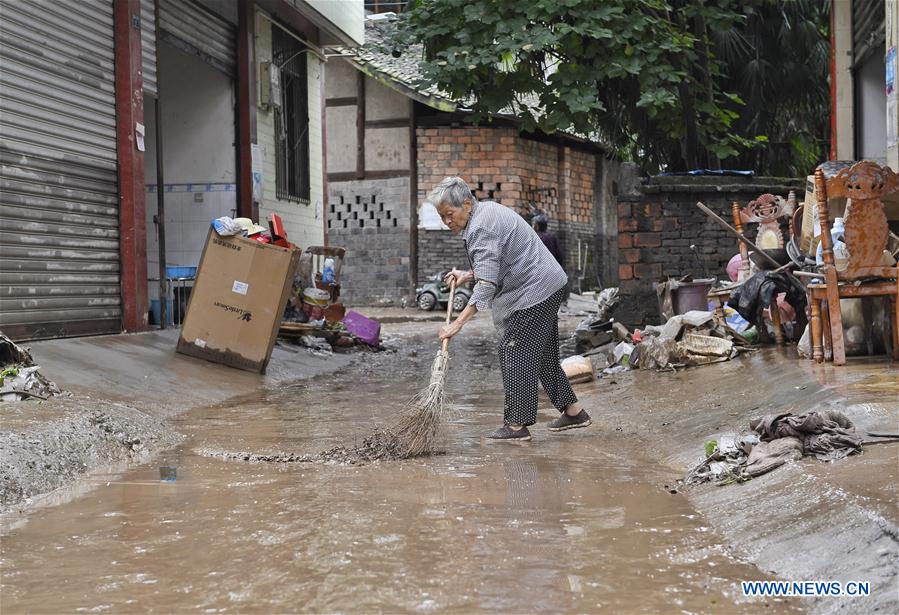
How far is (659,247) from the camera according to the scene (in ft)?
37.8

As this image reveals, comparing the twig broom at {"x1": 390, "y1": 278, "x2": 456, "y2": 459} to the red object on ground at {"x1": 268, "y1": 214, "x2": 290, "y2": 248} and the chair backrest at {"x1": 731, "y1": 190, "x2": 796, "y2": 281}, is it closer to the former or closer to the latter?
the red object on ground at {"x1": 268, "y1": 214, "x2": 290, "y2": 248}

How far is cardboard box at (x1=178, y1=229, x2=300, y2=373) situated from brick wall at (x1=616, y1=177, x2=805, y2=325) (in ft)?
14.2

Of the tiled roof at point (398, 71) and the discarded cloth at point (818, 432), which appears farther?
the tiled roof at point (398, 71)

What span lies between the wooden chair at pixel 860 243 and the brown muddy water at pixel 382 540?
7.10 feet

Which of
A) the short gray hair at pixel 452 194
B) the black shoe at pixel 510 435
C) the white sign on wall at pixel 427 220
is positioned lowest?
the black shoe at pixel 510 435

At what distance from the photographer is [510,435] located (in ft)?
18.8

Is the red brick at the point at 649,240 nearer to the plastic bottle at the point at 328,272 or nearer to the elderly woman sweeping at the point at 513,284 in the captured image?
the plastic bottle at the point at 328,272

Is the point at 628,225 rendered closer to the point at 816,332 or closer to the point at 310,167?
the point at 816,332

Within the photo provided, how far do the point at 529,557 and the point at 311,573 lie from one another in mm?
693

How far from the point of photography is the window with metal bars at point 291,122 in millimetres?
14047

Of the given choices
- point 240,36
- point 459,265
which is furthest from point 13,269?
point 459,265

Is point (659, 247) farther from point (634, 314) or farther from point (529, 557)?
point (529, 557)

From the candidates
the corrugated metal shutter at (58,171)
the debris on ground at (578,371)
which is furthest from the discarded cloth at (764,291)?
the corrugated metal shutter at (58,171)

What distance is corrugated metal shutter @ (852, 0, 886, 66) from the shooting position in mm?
10203
